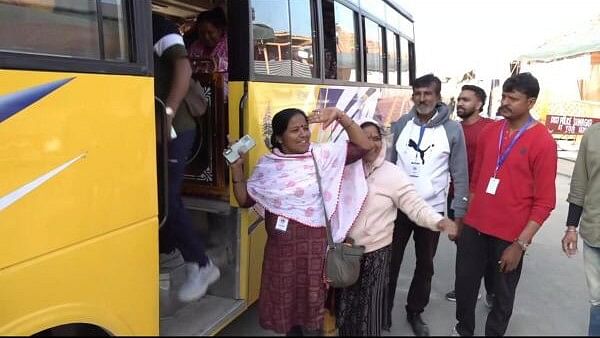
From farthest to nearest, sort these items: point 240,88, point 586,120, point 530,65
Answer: point 530,65
point 586,120
point 240,88

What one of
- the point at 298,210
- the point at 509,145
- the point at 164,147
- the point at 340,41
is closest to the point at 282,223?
the point at 298,210

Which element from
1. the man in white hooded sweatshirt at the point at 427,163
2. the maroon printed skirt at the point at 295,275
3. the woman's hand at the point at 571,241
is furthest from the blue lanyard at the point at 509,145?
the maroon printed skirt at the point at 295,275

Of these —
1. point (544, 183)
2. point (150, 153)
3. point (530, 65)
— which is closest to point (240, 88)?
point (150, 153)

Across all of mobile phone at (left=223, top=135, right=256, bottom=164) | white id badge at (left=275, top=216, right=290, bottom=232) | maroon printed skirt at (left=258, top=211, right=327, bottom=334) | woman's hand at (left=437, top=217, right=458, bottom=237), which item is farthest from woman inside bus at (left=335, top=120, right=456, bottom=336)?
mobile phone at (left=223, top=135, right=256, bottom=164)

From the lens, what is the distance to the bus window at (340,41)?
4680 millimetres

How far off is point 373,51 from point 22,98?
5224mm

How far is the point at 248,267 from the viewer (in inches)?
134

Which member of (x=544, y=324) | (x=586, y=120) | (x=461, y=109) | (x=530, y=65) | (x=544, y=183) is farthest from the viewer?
(x=530, y=65)

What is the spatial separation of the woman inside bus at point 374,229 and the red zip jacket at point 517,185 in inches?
21.5

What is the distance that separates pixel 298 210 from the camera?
8.75 feet

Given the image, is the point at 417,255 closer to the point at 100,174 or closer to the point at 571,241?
the point at 571,241

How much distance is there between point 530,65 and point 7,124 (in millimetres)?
19468

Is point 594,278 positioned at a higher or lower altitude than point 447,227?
lower

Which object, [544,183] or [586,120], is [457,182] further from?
[586,120]
